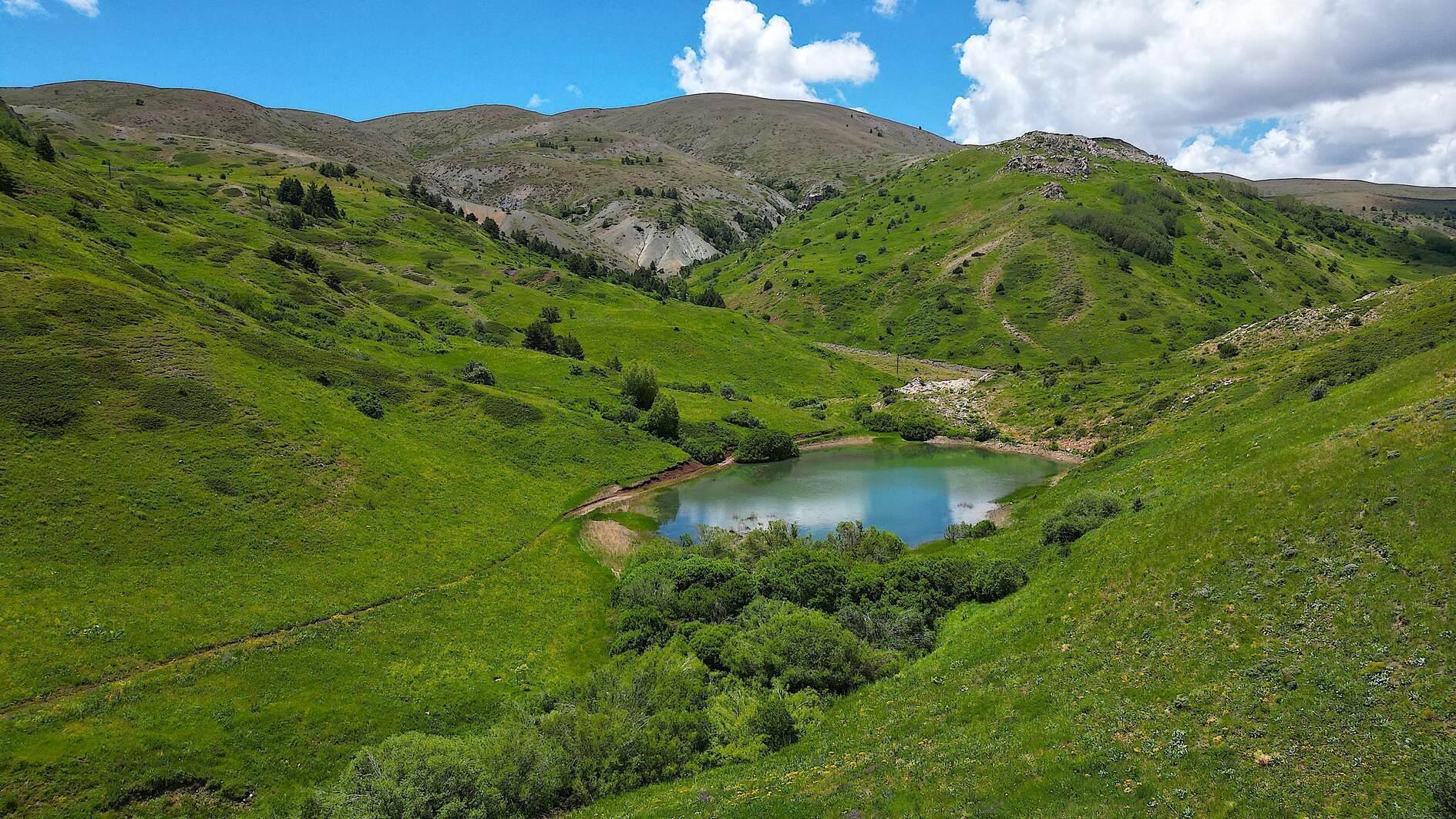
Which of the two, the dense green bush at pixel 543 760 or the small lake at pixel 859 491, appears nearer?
the dense green bush at pixel 543 760

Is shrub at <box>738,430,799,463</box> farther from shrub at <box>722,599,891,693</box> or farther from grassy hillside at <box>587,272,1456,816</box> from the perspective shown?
grassy hillside at <box>587,272,1456,816</box>

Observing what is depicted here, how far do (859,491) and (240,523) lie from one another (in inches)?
2376

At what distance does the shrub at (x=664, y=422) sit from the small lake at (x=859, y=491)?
30.1 feet

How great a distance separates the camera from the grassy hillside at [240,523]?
1142 inches

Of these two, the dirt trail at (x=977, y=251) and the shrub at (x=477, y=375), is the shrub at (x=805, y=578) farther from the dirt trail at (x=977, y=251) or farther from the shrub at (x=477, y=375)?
the dirt trail at (x=977, y=251)

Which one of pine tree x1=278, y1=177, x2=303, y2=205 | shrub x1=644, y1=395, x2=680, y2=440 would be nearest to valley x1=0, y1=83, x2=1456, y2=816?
shrub x1=644, y1=395, x2=680, y2=440

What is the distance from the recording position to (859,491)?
257 feet

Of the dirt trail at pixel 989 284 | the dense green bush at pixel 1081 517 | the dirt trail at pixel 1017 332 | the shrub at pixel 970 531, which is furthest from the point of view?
the dirt trail at pixel 989 284

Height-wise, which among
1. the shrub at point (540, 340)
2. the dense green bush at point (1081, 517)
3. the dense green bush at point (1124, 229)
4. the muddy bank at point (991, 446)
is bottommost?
the muddy bank at point (991, 446)

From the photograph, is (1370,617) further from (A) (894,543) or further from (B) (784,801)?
(A) (894,543)

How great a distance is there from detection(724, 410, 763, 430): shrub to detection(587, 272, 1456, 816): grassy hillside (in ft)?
219

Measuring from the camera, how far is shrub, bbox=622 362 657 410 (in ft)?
322

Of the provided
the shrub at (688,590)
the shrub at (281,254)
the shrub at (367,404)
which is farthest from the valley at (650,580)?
the shrub at (281,254)

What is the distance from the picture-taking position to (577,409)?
295 ft
